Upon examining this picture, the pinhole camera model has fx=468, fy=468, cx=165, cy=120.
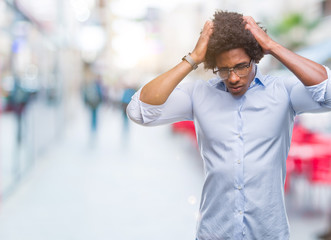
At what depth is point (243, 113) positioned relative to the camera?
1871mm

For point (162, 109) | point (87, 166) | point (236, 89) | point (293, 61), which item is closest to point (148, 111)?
point (162, 109)

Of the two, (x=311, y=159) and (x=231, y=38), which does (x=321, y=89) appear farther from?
(x=311, y=159)

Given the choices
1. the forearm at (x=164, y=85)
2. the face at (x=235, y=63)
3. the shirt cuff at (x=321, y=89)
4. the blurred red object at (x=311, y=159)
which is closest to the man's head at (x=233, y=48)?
the face at (x=235, y=63)

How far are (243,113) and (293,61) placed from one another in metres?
0.28

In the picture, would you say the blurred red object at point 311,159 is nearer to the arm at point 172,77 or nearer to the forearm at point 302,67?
the forearm at point 302,67

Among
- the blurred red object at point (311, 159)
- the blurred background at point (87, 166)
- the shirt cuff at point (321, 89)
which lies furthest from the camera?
the blurred red object at point (311, 159)

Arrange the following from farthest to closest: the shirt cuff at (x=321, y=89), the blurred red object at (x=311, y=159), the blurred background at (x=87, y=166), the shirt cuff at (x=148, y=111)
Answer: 1. the blurred red object at (x=311, y=159)
2. the blurred background at (x=87, y=166)
3. the shirt cuff at (x=148, y=111)
4. the shirt cuff at (x=321, y=89)

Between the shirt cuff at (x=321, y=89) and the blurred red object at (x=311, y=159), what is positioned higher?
the shirt cuff at (x=321, y=89)

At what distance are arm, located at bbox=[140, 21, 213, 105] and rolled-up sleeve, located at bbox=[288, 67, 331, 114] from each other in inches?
15.7

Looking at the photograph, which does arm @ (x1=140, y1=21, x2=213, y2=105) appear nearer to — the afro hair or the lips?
the afro hair

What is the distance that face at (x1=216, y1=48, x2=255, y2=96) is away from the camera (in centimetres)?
182

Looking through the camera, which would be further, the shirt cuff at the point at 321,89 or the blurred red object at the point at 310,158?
the blurred red object at the point at 310,158

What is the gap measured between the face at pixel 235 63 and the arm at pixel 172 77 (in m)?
0.08

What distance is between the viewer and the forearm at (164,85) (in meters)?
1.86
